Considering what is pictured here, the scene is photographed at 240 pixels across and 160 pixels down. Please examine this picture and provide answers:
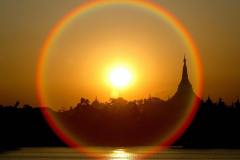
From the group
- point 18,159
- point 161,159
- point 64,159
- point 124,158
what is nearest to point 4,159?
point 18,159

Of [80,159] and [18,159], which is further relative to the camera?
[80,159]

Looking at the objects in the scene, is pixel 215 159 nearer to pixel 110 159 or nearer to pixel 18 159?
pixel 110 159

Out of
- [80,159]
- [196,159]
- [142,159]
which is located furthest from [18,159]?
[196,159]

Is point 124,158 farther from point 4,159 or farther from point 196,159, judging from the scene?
point 4,159

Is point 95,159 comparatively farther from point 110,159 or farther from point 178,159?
point 178,159

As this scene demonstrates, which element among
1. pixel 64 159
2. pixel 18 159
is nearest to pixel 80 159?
pixel 64 159

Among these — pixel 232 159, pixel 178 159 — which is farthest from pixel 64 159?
pixel 232 159

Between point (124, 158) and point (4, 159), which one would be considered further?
point (124, 158)

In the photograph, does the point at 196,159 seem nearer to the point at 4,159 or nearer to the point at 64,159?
the point at 64,159
